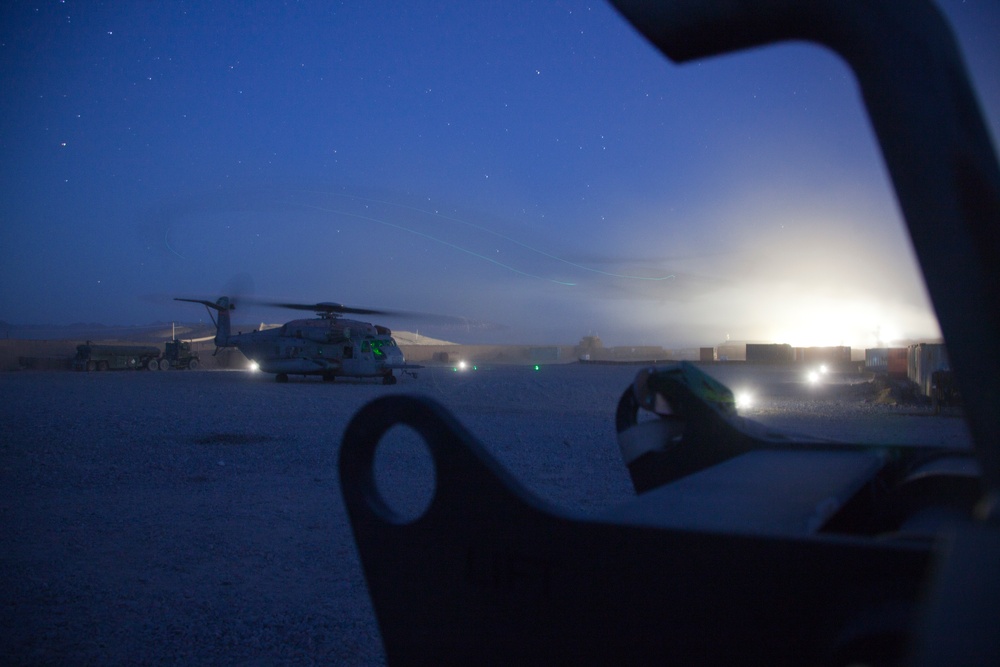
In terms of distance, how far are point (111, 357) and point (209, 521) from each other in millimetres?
43938

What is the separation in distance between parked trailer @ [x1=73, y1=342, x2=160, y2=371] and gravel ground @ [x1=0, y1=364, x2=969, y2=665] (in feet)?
109

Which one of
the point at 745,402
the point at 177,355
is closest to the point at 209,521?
the point at 745,402

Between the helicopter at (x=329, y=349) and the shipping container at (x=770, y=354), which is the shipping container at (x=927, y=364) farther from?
the shipping container at (x=770, y=354)

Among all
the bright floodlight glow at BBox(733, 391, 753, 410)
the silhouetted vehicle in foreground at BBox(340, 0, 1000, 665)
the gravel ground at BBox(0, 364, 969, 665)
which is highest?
the silhouetted vehicle in foreground at BBox(340, 0, 1000, 665)

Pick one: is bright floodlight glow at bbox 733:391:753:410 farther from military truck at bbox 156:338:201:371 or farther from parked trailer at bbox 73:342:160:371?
parked trailer at bbox 73:342:160:371

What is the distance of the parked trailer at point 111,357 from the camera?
132ft

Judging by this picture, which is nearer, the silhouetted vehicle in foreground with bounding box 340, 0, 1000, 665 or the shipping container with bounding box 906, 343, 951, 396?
the silhouetted vehicle in foreground with bounding box 340, 0, 1000, 665

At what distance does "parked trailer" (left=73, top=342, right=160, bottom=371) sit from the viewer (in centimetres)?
4022

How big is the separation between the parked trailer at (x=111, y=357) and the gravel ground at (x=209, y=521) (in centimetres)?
3335

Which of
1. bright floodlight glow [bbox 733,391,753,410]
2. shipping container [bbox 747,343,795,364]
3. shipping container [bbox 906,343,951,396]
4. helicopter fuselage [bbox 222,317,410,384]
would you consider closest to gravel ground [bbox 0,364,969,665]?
shipping container [bbox 906,343,951,396]

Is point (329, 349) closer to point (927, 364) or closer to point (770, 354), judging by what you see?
point (927, 364)

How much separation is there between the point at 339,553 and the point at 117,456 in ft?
16.7

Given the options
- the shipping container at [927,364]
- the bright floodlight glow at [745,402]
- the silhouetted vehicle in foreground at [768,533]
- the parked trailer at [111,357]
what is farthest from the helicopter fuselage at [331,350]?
the silhouetted vehicle in foreground at [768,533]

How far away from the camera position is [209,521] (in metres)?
4.73
